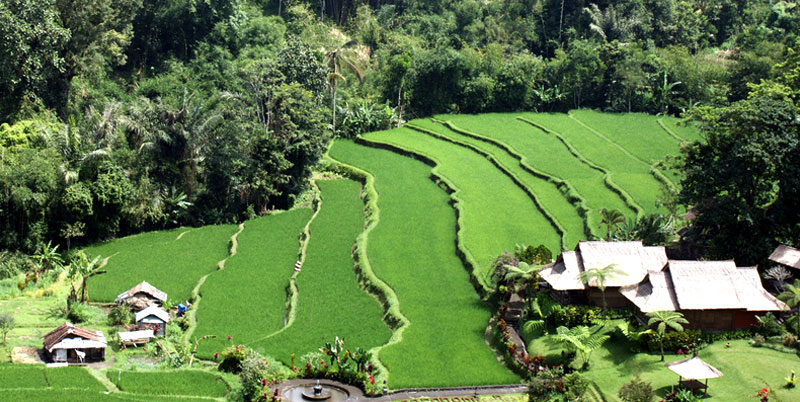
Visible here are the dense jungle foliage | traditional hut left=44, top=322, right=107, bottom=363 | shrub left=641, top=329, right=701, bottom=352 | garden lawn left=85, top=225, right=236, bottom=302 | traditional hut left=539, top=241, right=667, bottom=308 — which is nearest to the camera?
shrub left=641, top=329, right=701, bottom=352

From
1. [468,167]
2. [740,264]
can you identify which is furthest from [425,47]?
[740,264]

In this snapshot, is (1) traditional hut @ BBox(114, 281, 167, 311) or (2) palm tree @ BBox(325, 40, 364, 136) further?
(2) palm tree @ BBox(325, 40, 364, 136)

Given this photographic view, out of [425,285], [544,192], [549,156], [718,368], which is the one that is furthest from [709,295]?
[549,156]

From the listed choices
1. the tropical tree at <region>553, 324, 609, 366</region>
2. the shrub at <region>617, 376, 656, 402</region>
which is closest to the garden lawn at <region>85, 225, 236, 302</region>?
the tropical tree at <region>553, 324, 609, 366</region>

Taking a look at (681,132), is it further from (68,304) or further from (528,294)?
(68,304)

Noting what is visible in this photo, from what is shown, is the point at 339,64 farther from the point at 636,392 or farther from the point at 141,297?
the point at 636,392

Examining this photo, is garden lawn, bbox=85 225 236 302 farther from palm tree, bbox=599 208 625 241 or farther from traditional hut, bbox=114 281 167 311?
palm tree, bbox=599 208 625 241
